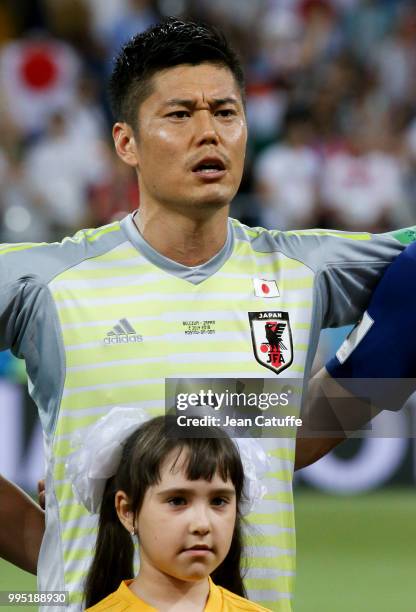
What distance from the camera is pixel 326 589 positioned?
732 cm

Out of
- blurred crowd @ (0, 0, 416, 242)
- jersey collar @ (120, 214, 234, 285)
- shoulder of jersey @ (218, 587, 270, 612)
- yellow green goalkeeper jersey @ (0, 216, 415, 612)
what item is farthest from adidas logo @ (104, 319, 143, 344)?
blurred crowd @ (0, 0, 416, 242)

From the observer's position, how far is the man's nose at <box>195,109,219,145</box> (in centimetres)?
346

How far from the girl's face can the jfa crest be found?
61cm

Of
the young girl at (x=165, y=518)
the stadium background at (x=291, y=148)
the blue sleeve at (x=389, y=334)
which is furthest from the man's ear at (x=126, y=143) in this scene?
the stadium background at (x=291, y=148)

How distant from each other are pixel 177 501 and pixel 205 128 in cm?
108

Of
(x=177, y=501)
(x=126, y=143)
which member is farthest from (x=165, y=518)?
(x=126, y=143)

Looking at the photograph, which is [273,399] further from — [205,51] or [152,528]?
[205,51]

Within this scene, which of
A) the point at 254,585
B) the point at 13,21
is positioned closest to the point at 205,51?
the point at 254,585

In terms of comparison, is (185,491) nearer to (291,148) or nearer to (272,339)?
(272,339)

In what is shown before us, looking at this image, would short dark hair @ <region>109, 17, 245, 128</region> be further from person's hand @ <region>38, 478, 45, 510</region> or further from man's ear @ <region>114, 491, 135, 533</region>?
man's ear @ <region>114, 491, 135, 533</region>

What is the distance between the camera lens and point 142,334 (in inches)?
138

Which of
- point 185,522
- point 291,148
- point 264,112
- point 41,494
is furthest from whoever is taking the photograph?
point 264,112

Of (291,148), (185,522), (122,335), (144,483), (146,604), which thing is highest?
(291,148)

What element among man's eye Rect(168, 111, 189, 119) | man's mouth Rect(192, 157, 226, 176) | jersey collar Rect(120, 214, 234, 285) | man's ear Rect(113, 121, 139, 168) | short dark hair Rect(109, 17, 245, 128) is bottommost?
jersey collar Rect(120, 214, 234, 285)
